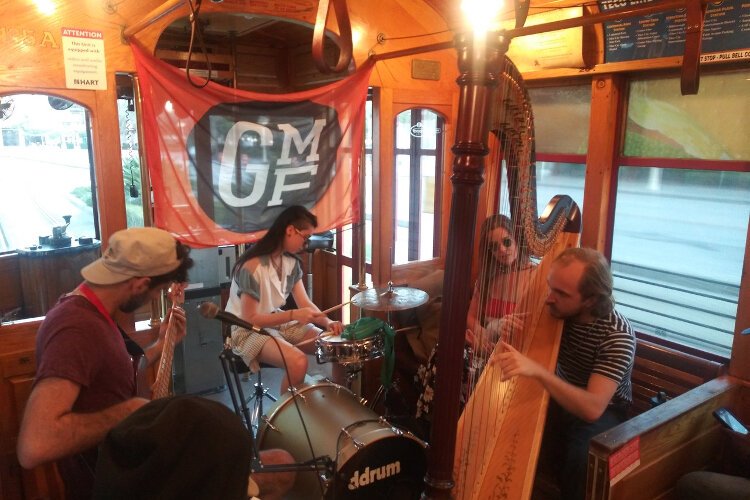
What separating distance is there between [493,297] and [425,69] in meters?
1.79

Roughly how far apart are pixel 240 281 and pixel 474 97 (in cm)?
246

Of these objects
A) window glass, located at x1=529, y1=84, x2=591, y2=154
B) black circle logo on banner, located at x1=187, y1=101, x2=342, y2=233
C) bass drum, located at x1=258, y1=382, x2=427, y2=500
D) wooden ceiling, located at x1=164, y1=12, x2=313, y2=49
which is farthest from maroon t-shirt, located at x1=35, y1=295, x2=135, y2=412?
wooden ceiling, located at x1=164, y1=12, x2=313, y2=49

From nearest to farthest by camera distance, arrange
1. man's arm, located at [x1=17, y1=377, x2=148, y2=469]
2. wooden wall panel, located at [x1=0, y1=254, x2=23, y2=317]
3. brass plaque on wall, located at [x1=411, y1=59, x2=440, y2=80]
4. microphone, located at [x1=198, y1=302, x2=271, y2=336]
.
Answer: man's arm, located at [x1=17, y1=377, x2=148, y2=469], microphone, located at [x1=198, y1=302, x2=271, y2=336], brass plaque on wall, located at [x1=411, y1=59, x2=440, y2=80], wooden wall panel, located at [x1=0, y1=254, x2=23, y2=317]

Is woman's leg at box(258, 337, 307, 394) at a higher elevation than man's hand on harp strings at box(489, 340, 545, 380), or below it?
below

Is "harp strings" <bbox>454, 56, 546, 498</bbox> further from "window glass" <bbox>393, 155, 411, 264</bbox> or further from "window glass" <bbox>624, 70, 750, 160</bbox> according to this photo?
"window glass" <bbox>393, 155, 411, 264</bbox>

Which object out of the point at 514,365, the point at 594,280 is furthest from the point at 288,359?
the point at 594,280

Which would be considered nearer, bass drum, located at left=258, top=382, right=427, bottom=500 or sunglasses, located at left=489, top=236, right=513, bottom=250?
bass drum, located at left=258, top=382, right=427, bottom=500

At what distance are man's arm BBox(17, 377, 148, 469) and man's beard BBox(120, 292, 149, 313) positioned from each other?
368 mm

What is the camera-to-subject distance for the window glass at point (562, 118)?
3.64m

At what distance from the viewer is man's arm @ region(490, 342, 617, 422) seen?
1971mm

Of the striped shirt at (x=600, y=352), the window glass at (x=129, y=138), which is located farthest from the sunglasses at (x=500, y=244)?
the window glass at (x=129, y=138)

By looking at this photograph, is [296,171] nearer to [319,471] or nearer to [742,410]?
[319,471]

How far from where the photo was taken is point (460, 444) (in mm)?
1905

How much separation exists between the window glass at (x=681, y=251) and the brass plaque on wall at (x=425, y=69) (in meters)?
1.44
